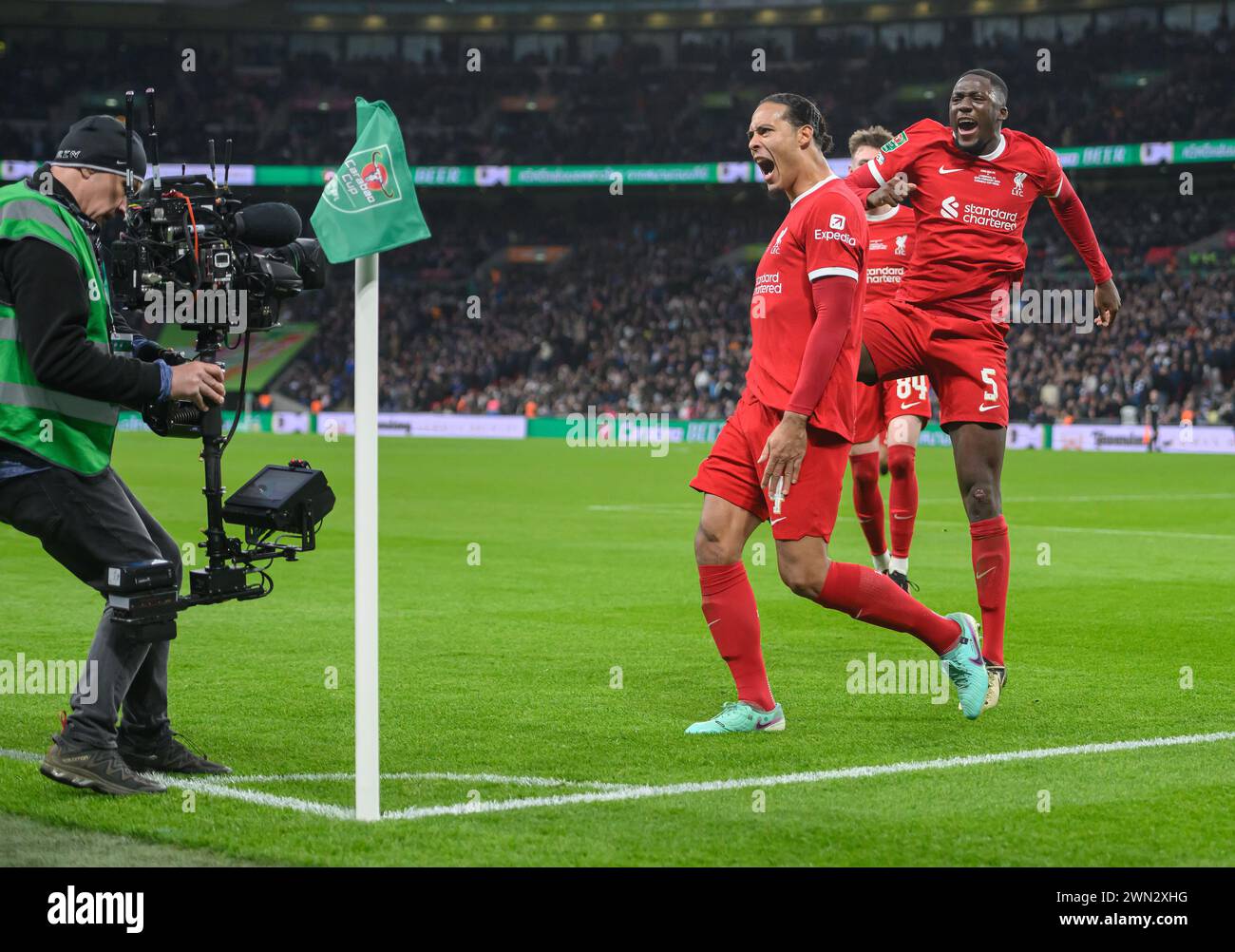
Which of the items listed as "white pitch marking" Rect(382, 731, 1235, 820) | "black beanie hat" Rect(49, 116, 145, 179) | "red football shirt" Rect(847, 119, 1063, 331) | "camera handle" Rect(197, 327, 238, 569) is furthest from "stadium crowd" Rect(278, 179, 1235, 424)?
"black beanie hat" Rect(49, 116, 145, 179)

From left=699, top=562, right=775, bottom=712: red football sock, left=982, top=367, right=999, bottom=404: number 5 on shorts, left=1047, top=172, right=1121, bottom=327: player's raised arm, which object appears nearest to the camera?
left=699, top=562, right=775, bottom=712: red football sock

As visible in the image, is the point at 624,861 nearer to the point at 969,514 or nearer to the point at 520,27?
the point at 969,514

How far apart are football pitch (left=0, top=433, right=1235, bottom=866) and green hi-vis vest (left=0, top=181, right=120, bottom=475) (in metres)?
1.16

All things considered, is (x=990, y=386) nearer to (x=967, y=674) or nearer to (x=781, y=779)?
(x=967, y=674)

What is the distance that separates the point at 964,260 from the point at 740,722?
271 centimetres

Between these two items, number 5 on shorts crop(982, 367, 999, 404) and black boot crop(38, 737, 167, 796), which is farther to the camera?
number 5 on shorts crop(982, 367, 999, 404)

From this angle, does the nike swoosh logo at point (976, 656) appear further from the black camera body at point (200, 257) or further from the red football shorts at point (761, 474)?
the black camera body at point (200, 257)

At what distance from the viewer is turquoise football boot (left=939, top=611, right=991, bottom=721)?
6695 mm

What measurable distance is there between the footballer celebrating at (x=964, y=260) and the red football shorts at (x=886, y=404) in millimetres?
2378

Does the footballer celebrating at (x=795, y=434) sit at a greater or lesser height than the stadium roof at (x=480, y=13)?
lesser

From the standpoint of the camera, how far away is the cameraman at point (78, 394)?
5.19 m

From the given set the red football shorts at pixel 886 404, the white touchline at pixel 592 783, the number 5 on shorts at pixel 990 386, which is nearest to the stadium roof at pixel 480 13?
the red football shorts at pixel 886 404

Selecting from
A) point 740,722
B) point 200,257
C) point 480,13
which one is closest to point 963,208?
point 740,722

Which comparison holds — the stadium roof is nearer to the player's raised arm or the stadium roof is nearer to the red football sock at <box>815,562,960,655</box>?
the player's raised arm
